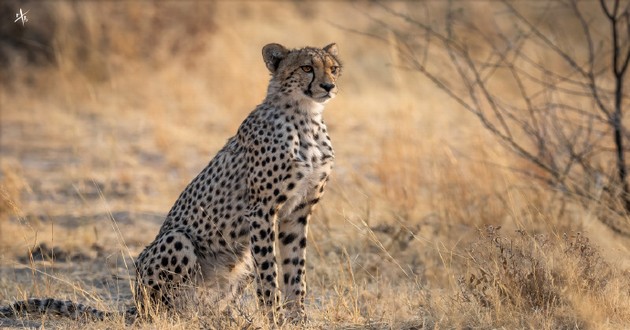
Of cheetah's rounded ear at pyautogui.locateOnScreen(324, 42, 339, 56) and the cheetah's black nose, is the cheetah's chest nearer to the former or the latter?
the cheetah's black nose

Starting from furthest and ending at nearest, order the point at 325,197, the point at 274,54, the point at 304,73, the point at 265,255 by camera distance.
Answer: the point at 325,197, the point at 274,54, the point at 304,73, the point at 265,255

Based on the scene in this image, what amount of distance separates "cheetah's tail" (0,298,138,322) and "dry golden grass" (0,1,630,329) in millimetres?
54

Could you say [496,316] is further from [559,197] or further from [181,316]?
[559,197]

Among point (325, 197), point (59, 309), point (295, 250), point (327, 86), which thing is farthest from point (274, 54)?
point (325, 197)

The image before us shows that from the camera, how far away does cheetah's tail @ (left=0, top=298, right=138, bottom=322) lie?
404 centimetres

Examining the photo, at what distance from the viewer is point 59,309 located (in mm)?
4082

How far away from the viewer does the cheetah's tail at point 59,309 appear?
4.04 metres

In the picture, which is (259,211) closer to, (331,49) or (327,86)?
(327,86)

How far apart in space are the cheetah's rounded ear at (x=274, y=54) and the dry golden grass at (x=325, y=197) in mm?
799

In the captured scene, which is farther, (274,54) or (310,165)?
(274,54)

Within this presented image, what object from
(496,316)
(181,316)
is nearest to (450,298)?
(496,316)

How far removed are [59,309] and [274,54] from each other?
140 cm

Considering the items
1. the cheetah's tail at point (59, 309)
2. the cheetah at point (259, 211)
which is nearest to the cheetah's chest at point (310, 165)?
the cheetah at point (259, 211)

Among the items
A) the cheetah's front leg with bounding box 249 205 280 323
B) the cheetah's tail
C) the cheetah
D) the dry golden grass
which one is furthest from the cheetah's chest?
the cheetah's tail
